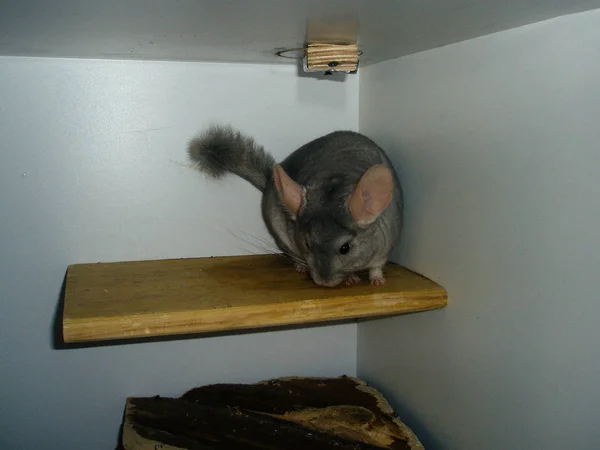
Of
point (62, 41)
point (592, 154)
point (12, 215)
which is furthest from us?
point (12, 215)

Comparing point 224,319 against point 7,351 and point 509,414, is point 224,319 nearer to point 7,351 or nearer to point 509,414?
point 509,414

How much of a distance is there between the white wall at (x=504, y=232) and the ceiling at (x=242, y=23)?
0.09 m

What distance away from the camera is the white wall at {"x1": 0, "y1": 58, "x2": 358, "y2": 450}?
1.58 m

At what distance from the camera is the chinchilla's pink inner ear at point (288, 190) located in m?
1.44

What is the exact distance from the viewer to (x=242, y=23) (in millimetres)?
1146

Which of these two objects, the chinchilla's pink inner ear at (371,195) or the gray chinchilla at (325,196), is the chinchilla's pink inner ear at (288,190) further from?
the chinchilla's pink inner ear at (371,195)

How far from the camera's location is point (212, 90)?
1.70 metres

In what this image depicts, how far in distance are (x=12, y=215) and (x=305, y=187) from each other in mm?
772

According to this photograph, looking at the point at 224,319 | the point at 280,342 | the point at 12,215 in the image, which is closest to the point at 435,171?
the point at 224,319

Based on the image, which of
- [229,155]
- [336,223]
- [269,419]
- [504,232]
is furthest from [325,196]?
[269,419]

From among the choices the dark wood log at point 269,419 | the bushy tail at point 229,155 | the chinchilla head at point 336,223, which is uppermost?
the bushy tail at point 229,155

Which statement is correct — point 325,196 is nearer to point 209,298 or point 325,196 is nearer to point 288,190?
point 288,190

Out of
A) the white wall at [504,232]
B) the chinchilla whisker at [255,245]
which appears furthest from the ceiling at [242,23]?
the chinchilla whisker at [255,245]

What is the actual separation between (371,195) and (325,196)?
0.46ft
